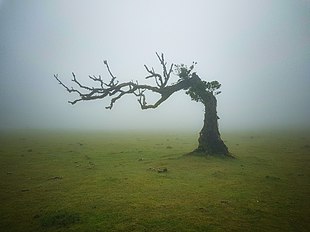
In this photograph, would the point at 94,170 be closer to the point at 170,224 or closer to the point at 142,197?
the point at 142,197

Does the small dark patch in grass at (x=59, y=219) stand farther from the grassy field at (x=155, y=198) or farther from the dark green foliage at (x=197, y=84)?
the dark green foliage at (x=197, y=84)

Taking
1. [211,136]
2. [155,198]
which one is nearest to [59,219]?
[155,198]

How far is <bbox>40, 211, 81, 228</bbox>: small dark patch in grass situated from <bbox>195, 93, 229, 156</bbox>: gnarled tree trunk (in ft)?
53.5

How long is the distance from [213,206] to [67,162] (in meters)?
15.5

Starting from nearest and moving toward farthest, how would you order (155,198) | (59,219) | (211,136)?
1. (59,219)
2. (155,198)
3. (211,136)

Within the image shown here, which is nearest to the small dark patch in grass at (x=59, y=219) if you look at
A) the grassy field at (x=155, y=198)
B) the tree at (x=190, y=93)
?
the grassy field at (x=155, y=198)

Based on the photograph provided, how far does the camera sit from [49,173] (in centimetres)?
1788

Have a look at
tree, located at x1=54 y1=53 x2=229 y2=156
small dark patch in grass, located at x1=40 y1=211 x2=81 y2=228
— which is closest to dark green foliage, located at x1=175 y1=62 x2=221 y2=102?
tree, located at x1=54 y1=53 x2=229 y2=156

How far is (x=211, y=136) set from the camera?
969 inches

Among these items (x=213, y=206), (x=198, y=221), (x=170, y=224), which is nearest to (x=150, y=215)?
(x=170, y=224)

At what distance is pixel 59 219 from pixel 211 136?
699 inches

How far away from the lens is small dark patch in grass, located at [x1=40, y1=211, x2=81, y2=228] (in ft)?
29.7

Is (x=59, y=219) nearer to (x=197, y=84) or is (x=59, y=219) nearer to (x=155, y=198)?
(x=155, y=198)

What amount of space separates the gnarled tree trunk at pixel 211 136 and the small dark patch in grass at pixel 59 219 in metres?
16.3
